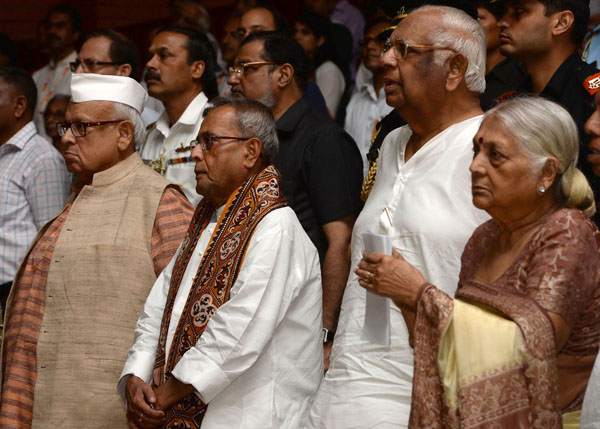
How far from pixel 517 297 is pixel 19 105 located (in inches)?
147

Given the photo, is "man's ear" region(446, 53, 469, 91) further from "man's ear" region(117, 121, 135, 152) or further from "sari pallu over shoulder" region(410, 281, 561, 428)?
"man's ear" region(117, 121, 135, 152)

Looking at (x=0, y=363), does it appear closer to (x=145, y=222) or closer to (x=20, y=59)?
(x=145, y=222)

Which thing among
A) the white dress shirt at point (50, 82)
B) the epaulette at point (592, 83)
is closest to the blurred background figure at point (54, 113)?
the white dress shirt at point (50, 82)

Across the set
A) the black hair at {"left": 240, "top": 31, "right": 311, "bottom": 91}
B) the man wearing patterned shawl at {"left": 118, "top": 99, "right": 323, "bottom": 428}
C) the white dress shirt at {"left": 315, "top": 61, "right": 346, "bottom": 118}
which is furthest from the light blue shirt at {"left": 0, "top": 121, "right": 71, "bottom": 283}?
the white dress shirt at {"left": 315, "top": 61, "right": 346, "bottom": 118}

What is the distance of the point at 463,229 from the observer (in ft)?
9.62

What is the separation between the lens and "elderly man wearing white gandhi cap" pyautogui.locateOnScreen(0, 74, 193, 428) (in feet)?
12.7

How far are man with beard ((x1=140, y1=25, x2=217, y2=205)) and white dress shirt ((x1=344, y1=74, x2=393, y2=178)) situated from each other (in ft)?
3.53

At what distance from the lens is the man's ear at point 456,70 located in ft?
10.5

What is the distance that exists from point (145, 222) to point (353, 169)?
0.90 meters

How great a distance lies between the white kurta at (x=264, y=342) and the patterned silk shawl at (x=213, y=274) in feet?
0.15

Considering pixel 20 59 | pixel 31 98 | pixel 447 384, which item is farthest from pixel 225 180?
pixel 20 59

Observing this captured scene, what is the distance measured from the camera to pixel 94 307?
12.8 feet

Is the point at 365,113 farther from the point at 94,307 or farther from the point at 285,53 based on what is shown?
the point at 94,307

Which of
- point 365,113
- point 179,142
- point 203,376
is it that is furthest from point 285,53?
point 203,376
